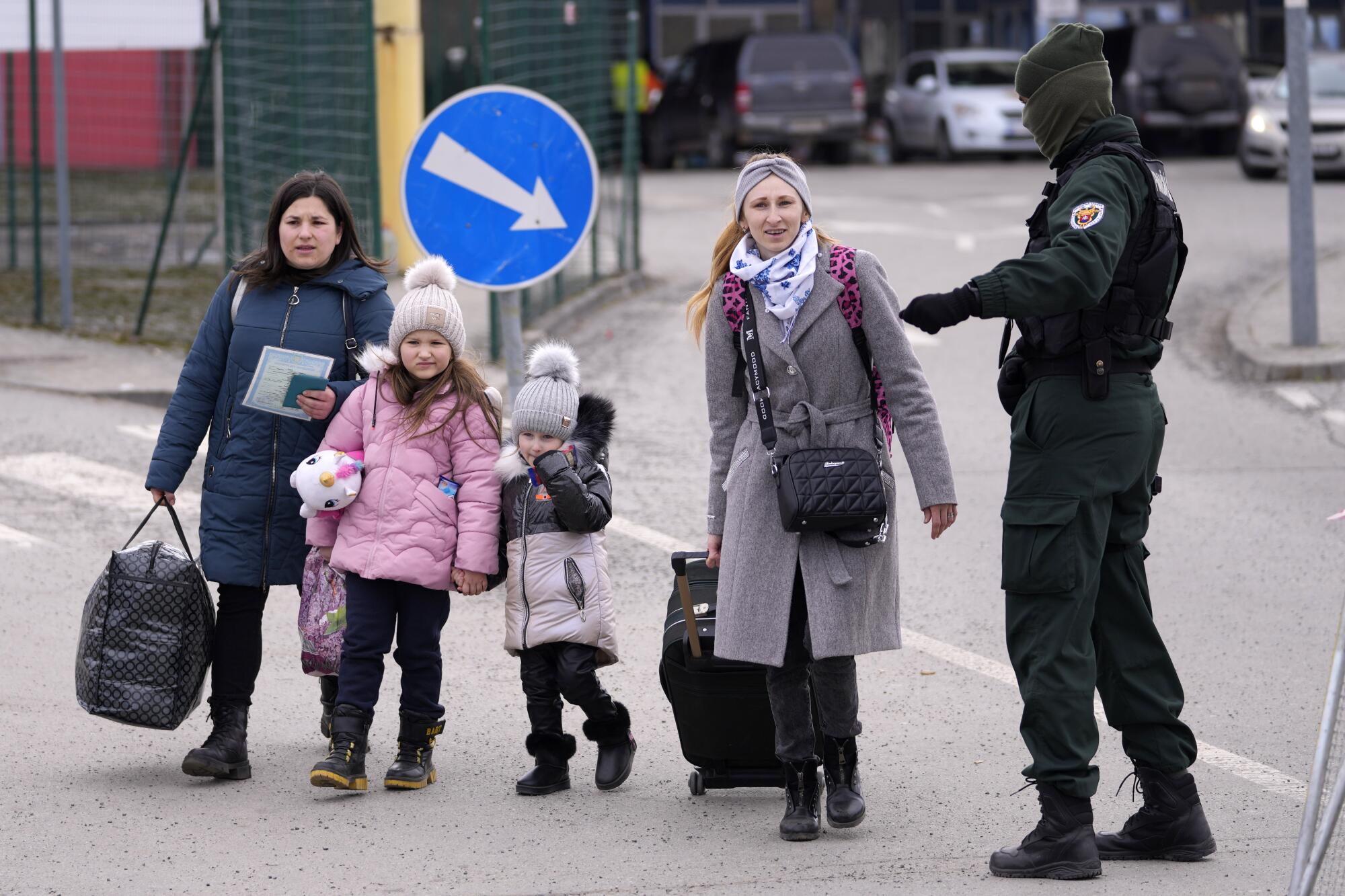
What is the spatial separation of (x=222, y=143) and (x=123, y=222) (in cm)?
418

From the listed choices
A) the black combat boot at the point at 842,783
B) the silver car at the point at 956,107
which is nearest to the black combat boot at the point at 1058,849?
the black combat boot at the point at 842,783

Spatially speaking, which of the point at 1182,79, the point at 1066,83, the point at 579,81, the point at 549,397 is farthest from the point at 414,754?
the point at 1182,79

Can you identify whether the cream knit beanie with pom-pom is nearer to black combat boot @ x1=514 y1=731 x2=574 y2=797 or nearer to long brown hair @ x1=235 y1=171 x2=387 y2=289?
long brown hair @ x1=235 y1=171 x2=387 y2=289

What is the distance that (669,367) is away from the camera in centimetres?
1217

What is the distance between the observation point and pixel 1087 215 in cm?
422

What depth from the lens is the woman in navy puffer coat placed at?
533 centimetres

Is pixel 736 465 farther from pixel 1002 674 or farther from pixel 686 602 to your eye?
pixel 1002 674

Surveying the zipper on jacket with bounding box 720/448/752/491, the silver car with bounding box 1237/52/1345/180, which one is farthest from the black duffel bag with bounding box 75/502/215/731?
the silver car with bounding box 1237/52/1345/180

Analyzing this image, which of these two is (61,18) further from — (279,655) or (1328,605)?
(1328,605)

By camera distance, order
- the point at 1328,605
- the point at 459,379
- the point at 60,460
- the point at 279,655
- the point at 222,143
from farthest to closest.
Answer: the point at 222,143 → the point at 60,460 → the point at 1328,605 → the point at 279,655 → the point at 459,379

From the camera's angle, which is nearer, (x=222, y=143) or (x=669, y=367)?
(x=669, y=367)

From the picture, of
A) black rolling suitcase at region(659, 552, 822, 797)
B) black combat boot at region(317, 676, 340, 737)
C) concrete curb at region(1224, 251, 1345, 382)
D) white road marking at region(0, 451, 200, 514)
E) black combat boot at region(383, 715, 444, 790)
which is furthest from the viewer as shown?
concrete curb at region(1224, 251, 1345, 382)

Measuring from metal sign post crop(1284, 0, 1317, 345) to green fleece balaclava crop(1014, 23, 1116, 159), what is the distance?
789cm

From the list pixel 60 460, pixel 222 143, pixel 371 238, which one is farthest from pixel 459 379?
pixel 222 143
